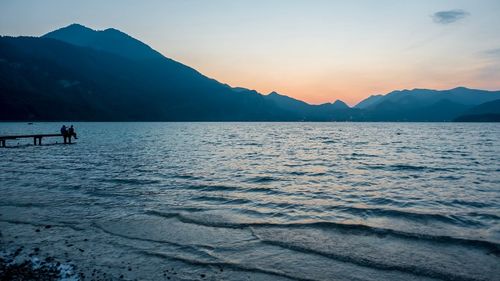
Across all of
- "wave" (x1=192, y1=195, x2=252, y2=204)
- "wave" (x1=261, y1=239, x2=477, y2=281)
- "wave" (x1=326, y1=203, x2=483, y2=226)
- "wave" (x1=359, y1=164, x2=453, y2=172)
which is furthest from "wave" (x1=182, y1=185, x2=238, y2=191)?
"wave" (x1=359, y1=164, x2=453, y2=172)

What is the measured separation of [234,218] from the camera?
14781mm

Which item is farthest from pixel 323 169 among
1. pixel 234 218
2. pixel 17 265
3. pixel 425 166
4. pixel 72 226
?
pixel 17 265

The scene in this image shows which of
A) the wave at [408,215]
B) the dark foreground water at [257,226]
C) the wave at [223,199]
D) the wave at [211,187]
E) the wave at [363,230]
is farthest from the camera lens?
the wave at [211,187]

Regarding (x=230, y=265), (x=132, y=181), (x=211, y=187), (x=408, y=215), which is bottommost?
(x=132, y=181)

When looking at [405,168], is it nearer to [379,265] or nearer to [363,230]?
[363,230]

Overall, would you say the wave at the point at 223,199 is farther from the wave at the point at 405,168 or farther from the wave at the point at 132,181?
the wave at the point at 405,168

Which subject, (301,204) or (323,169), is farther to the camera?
(323,169)

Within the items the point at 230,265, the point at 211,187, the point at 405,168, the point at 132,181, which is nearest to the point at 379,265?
the point at 230,265

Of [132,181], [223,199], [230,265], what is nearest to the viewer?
[230,265]

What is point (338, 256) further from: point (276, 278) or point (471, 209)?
point (471, 209)

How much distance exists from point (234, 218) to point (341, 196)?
754cm

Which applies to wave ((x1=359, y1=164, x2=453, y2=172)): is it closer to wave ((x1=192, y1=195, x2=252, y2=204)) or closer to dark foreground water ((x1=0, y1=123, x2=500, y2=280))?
dark foreground water ((x1=0, y1=123, x2=500, y2=280))

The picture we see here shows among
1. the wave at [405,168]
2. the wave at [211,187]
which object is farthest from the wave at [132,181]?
the wave at [405,168]

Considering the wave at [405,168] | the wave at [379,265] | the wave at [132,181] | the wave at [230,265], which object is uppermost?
the wave at [405,168]
